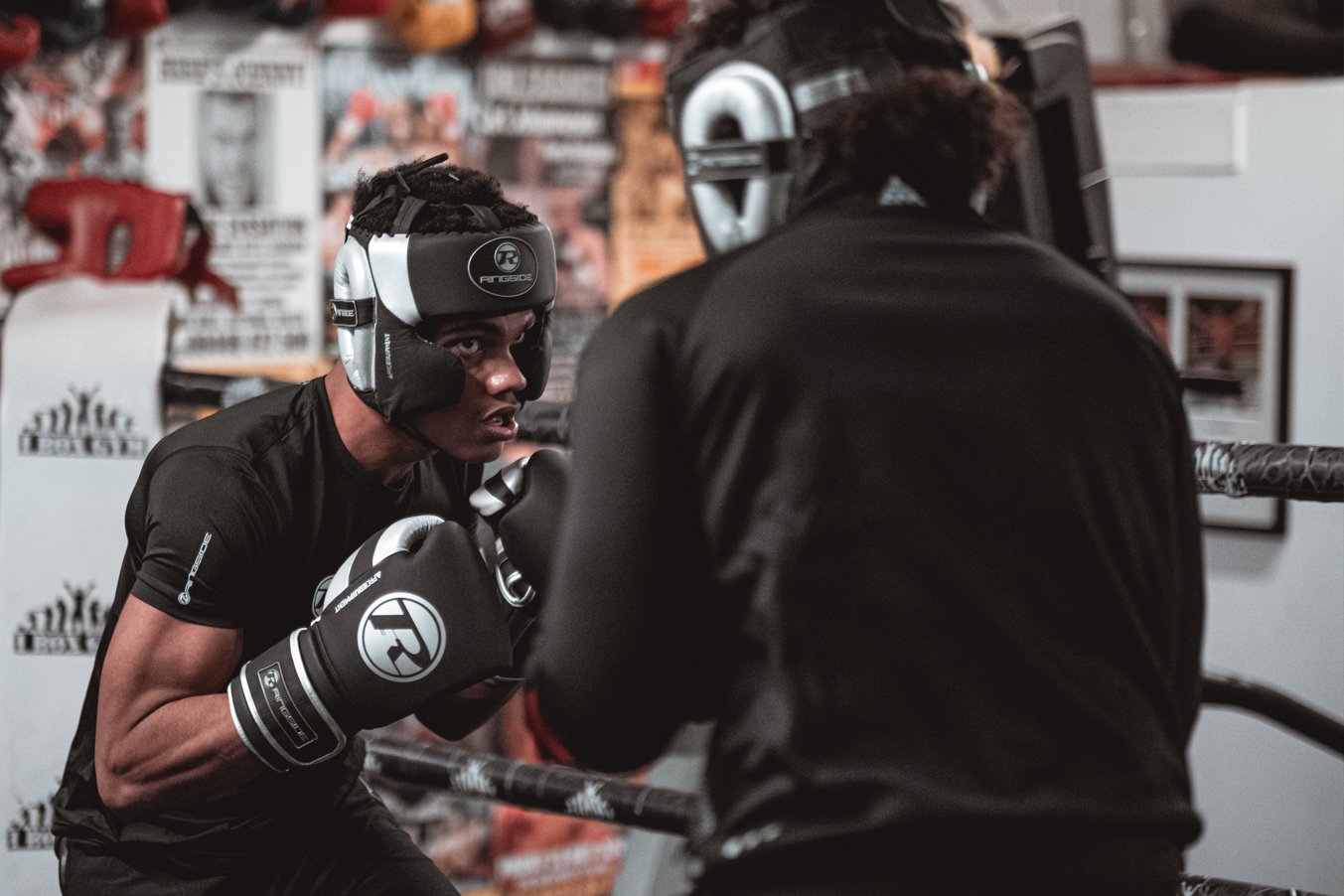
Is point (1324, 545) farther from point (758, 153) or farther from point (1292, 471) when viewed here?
point (758, 153)

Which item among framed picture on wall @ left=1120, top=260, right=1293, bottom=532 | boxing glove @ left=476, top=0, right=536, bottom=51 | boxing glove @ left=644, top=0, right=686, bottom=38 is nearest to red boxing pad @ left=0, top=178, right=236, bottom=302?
boxing glove @ left=476, top=0, right=536, bottom=51

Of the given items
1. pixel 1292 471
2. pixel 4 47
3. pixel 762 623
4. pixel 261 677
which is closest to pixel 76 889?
pixel 261 677

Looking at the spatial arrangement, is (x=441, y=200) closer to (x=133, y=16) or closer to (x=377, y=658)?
(x=377, y=658)

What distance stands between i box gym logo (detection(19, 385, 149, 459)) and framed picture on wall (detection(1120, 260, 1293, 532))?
2518 millimetres

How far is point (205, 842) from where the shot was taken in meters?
1.56

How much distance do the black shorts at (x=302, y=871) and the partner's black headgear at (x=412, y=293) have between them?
47cm

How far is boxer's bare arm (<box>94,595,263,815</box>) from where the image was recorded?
1.41 meters

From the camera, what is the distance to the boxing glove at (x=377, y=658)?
1.39 meters

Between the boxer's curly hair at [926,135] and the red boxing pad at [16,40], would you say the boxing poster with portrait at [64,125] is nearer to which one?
the red boxing pad at [16,40]

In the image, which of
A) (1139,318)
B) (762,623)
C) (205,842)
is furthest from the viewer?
(205,842)

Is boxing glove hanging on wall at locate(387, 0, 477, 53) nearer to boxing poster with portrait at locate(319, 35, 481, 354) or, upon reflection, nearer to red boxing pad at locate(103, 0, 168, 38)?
boxing poster with portrait at locate(319, 35, 481, 354)

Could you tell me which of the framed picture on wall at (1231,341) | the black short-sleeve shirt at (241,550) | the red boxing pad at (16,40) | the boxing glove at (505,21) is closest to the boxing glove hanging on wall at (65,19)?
the red boxing pad at (16,40)

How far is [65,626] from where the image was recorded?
213cm

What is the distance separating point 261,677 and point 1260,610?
2983mm
